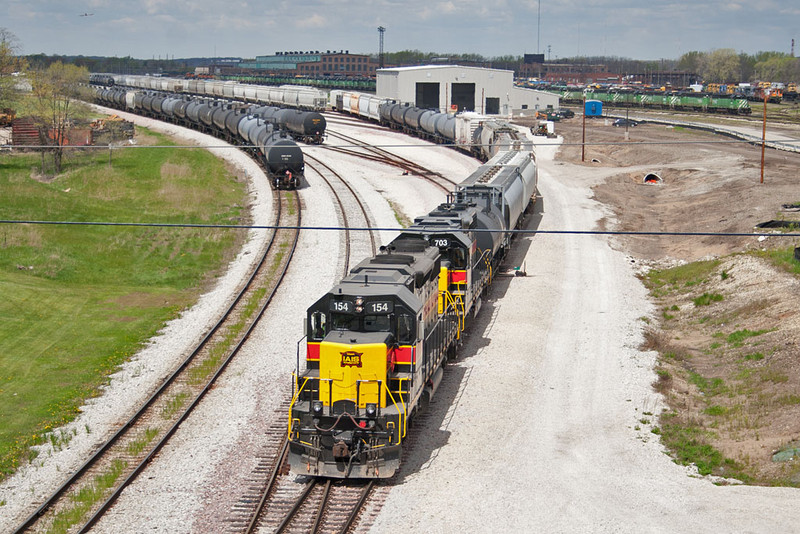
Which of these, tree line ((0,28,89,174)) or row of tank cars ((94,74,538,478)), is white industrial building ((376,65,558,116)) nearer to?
tree line ((0,28,89,174))

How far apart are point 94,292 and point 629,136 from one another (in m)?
64.3

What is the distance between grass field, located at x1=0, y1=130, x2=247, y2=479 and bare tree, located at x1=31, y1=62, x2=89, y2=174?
193 inches

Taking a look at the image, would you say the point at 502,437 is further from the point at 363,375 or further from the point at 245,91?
the point at 245,91

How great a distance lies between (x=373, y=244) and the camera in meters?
39.1

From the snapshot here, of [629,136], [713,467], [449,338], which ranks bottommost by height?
[713,467]

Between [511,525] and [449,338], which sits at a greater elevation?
[449,338]

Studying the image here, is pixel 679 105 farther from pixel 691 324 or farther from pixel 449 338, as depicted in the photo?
pixel 449 338

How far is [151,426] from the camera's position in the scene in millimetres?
21250

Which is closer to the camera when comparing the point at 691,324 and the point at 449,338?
the point at 449,338

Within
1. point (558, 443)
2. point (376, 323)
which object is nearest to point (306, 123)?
point (558, 443)

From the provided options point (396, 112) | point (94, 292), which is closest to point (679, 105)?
point (396, 112)

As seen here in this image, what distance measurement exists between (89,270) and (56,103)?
38.4 m

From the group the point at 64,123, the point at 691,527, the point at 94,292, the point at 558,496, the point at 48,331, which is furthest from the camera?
the point at 64,123

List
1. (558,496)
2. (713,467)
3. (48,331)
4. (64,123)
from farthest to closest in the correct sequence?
1. (64,123)
2. (48,331)
3. (713,467)
4. (558,496)
